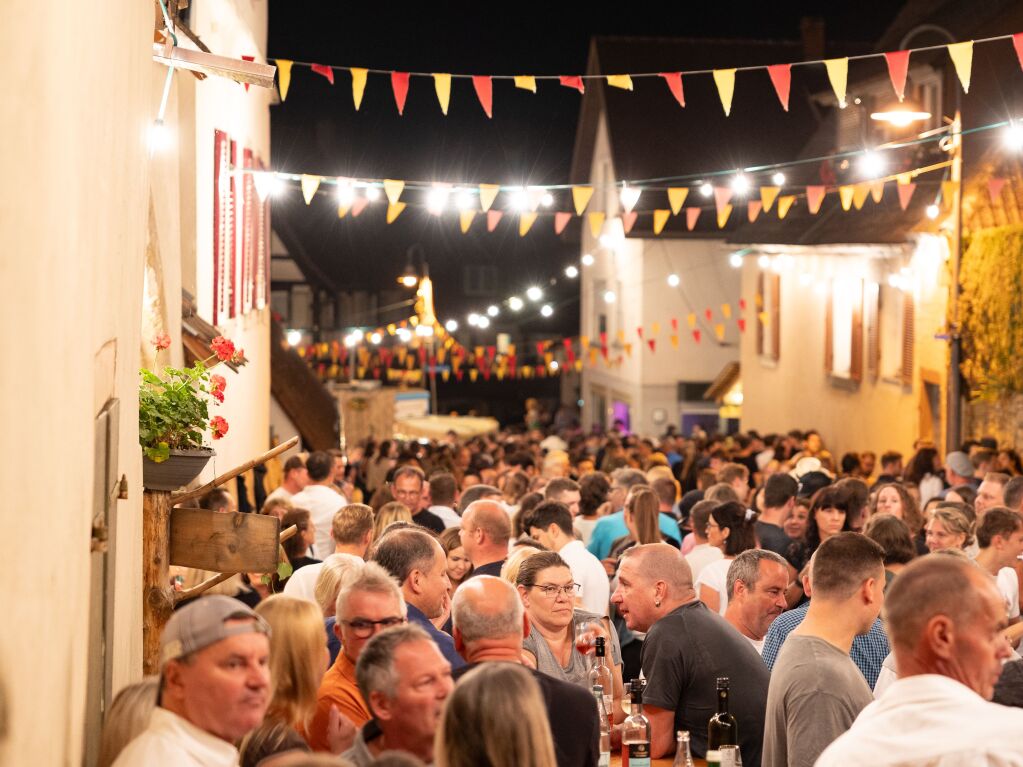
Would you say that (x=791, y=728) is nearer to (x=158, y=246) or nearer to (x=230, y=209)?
(x=158, y=246)

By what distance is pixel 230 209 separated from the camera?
13359 mm

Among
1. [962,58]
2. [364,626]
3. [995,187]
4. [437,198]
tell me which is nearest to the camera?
[364,626]

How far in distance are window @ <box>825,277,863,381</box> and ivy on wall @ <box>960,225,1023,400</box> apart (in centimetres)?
543

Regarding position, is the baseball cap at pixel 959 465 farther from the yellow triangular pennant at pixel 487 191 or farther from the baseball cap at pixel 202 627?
the baseball cap at pixel 202 627

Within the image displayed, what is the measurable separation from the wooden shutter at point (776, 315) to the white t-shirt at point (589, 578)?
835 inches

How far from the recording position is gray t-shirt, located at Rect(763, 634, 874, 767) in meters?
4.92

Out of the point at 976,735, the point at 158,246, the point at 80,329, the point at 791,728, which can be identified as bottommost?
the point at 791,728

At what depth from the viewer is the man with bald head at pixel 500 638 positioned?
15.3 feet

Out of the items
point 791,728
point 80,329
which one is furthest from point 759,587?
point 80,329

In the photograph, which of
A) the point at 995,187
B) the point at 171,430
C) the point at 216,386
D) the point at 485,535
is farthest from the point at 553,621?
the point at 995,187

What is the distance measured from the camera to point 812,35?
31.1 m

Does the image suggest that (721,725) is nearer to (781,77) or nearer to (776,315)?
(781,77)

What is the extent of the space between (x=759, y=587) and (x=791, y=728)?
1.70 m

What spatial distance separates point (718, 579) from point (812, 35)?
25.1 metres
